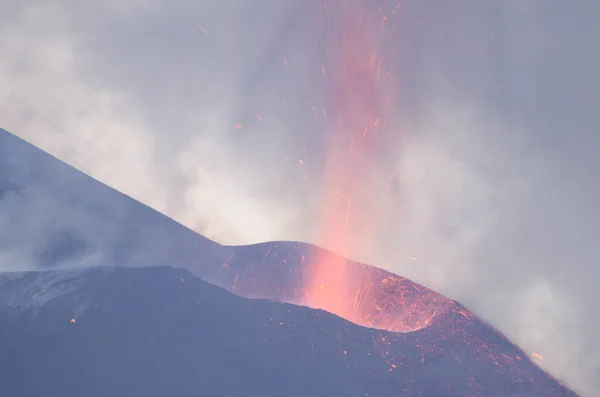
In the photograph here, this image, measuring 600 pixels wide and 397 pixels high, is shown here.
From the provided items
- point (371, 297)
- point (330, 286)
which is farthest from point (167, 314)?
point (371, 297)

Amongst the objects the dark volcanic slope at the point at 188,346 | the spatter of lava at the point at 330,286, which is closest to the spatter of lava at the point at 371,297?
the spatter of lava at the point at 330,286

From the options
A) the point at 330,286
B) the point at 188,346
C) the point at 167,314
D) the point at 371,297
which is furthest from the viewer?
the point at 167,314

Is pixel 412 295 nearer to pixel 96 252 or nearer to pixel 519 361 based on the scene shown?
pixel 519 361

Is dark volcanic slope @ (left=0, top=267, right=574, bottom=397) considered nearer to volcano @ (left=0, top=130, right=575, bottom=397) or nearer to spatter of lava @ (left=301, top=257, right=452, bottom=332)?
volcano @ (left=0, top=130, right=575, bottom=397)

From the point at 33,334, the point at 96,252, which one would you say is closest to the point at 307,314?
the point at 96,252

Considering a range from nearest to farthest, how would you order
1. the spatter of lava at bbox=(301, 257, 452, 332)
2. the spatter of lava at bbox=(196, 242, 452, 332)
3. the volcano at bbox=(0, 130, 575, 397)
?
the spatter of lava at bbox=(301, 257, 452, 332) < the spatter of lava at bbox=(196, 242, 452, 332) < the volcano at bbox=(0, 130, 575, 397)

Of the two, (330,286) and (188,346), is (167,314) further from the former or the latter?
(330,286)

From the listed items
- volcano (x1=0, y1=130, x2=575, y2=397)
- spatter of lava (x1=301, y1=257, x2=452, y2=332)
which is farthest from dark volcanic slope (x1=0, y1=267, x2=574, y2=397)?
spatter of lava (x1=301, y1=257, x2=452, y2=332)
